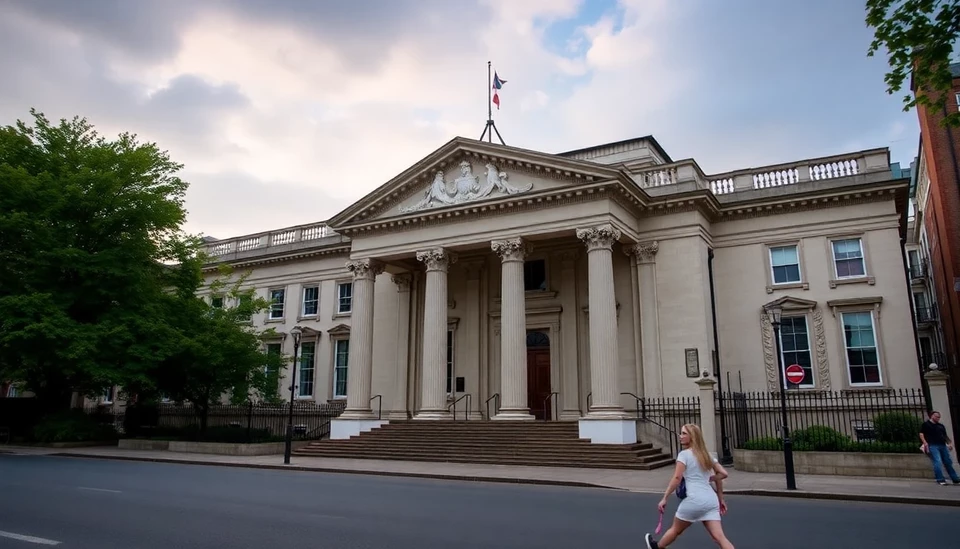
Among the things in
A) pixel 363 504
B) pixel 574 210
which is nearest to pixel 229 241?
pixel 574 210

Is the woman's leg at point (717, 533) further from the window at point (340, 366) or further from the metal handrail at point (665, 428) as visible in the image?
the window at point (340, 366)

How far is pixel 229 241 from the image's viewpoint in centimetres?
4134

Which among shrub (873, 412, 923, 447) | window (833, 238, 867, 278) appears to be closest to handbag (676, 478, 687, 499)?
shrub (873, 412, 923, 447)

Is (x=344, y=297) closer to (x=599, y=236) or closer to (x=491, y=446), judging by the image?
(x=491, y=446)

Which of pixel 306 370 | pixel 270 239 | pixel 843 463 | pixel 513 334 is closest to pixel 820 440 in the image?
pixel 843 463

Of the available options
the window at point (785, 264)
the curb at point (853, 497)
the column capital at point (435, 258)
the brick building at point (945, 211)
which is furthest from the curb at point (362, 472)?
the brick building at point (945, 211)

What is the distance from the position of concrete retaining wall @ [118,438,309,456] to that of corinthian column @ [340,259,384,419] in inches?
108

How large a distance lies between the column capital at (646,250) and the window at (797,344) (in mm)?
5440

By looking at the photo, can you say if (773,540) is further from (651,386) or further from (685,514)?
(651,386)

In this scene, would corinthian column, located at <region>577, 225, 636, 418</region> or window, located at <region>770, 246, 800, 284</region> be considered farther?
window, located at <region>770, 246, 800, 284</region>

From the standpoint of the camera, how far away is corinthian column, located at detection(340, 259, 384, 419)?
28.4m

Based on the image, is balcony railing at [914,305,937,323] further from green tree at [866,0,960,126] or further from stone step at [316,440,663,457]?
green tree at [866,0,960,126]

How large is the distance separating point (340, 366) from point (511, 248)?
44.4ft

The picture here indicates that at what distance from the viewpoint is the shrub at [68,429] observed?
29.2 m
